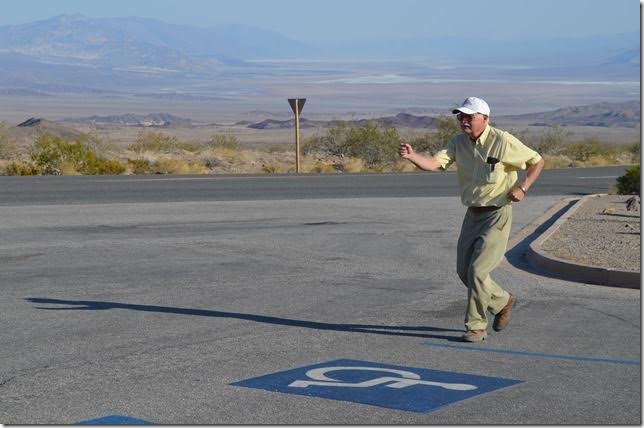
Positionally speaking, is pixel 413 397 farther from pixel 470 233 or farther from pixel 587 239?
pixel 587 239

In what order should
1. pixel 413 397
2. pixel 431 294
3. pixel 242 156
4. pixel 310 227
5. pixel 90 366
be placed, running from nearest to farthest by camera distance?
pixel 413 397
pixel 90 366
pixel 431 294
pixel 310 227
pixel 242 156

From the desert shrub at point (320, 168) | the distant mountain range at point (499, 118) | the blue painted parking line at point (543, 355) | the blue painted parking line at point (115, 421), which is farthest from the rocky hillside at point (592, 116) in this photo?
the blue painted parking line at point (115, 421)

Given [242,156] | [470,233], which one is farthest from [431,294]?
[242,156]

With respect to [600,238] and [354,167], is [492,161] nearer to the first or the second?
[600,238]

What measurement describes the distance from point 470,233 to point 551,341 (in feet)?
3.34

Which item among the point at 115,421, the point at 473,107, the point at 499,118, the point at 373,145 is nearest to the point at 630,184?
the point at 473,107

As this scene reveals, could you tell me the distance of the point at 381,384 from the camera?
313 inches

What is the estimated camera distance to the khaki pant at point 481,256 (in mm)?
9586

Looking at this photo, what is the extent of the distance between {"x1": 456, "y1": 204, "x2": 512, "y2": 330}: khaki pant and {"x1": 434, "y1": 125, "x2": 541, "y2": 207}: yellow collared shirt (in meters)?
0.12

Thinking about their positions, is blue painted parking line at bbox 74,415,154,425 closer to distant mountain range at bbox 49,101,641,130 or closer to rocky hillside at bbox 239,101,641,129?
rocky hillside at bbox 239,101,641,129

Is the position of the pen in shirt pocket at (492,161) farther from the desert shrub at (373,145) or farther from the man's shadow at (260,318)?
the desert shrub at (373,145)

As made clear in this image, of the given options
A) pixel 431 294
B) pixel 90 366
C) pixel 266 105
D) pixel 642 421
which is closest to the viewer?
pixel 642 421

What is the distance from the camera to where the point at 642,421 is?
277 inches

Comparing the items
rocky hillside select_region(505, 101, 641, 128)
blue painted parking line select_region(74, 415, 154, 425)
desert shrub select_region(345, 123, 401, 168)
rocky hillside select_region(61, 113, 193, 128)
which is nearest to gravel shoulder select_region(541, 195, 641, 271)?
blue painted parking line select_region(74, 415, 154, 425)
